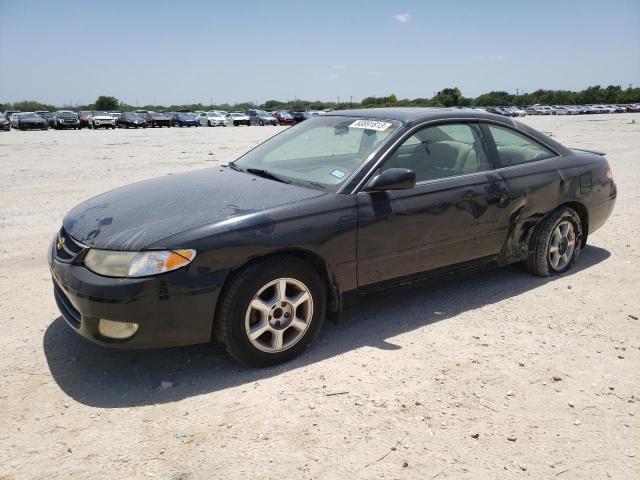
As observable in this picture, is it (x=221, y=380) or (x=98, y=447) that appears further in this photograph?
(x=221, y=380)

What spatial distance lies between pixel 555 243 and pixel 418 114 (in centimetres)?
179

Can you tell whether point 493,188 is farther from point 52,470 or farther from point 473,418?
point 52,470

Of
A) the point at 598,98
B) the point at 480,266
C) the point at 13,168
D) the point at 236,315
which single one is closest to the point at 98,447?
the point at 236,315

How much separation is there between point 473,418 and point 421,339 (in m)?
0.93

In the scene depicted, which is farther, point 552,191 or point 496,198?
point 552,191

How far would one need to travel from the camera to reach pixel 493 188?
414 cm

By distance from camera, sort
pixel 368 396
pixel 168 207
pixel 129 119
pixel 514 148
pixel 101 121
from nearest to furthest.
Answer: pixel 368 396 < pixel 168 207 < pixel 514 148 < pixel 101 121 < pixel 129 119

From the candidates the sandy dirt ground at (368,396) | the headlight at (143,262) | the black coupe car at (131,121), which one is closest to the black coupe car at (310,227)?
the headlight at (143,262)

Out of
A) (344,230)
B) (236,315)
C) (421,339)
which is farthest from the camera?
(421,339)

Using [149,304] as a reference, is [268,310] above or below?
below

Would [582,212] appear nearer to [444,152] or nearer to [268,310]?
[444,152]

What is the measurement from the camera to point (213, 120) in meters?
46.2

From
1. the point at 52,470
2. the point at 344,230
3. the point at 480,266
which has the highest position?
the point at 344,230

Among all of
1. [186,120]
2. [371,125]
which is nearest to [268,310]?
[371,125]
